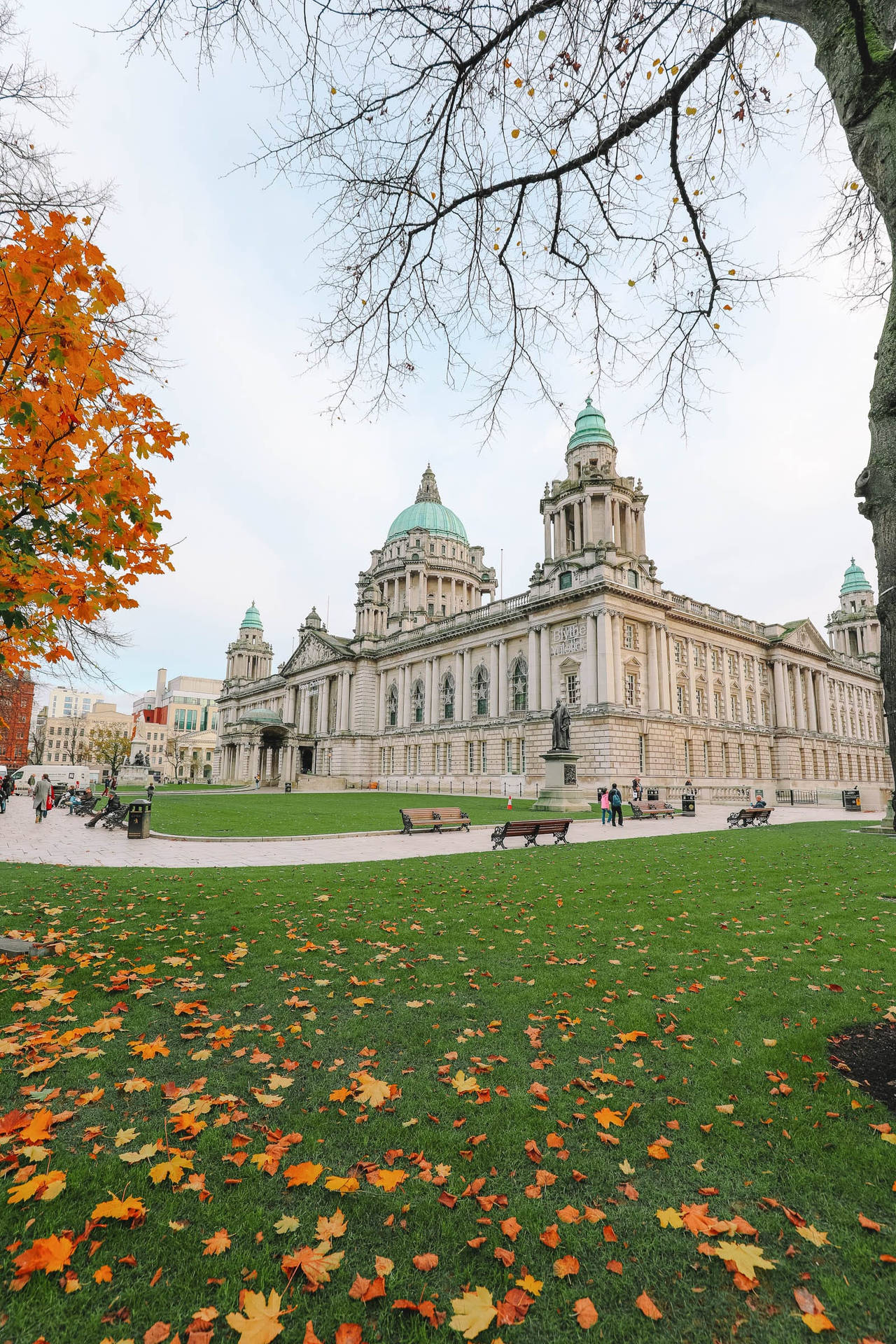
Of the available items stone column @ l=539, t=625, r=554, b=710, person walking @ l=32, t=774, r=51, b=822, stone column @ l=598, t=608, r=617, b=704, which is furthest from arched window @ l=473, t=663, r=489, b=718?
person walking @ l=32, t=774, r=51, b=822

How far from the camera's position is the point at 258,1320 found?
2.18 metres

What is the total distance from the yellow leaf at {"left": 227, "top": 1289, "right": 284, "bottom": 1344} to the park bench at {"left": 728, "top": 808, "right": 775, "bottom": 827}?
81.4 feet

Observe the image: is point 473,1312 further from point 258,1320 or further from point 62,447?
point 62,447

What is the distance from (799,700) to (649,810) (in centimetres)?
3654

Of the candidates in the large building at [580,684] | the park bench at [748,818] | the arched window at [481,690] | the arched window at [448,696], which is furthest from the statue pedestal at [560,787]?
the arched window at [448,696]

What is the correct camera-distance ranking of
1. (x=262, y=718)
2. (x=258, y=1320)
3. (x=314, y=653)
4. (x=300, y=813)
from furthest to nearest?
(x=314, y=653) < (x=262, y=718) < (x=300, y=813) < (x=258, y=1320)

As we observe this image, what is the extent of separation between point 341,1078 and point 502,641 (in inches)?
1836

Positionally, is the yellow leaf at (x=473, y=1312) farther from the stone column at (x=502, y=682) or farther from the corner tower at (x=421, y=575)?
the corner tower at (x=421, y=575)

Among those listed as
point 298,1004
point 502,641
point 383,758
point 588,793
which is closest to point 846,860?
point 298,1004

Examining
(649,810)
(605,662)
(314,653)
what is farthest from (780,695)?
(314,653)

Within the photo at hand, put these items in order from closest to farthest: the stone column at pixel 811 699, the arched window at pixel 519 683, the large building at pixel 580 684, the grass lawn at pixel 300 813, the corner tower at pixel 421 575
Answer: the grass lawn at pixel 300 813 < the large building at pixel 580 684 < the arched window at pixel 519 683 < the stone column at pixel 811 699 < the corner tower at pixel 421 575

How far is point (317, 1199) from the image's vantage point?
9.35ft

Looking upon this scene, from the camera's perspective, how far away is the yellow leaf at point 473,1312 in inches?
86.1

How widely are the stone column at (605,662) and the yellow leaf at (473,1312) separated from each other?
3789 cm
